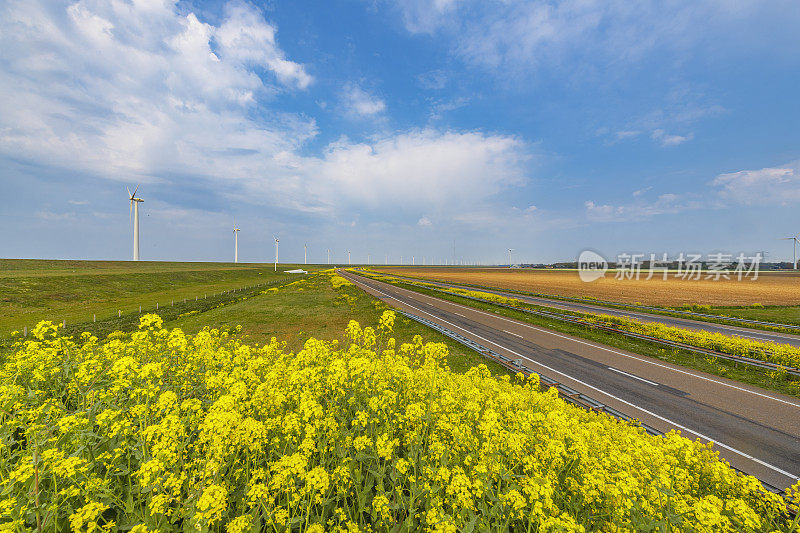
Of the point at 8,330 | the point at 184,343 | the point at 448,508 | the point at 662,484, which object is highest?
the point at 184,343

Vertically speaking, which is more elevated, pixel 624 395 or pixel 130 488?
pixel 130 488

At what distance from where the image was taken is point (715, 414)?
1200cm

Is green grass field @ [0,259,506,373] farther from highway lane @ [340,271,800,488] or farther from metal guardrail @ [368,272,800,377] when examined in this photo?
metal guardrail @ [368,272,800,377]

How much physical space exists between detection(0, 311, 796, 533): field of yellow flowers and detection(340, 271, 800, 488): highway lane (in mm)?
7266

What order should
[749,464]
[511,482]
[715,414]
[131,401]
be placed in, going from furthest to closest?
[715,414] → [749,464] → [131,401] → [511,482]

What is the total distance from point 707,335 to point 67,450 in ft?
108

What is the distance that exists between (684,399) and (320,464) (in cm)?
1784

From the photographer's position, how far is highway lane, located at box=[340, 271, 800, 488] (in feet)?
31.8

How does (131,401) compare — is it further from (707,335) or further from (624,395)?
(707,335)

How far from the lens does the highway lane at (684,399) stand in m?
9.69

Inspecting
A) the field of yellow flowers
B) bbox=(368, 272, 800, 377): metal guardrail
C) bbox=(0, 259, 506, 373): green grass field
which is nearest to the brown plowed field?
bbox=(368, 272, 800, 377): metal guardrail

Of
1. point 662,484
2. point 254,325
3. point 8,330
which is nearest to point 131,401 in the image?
point 662,484

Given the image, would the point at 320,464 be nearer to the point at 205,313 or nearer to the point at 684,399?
the point at 684,399

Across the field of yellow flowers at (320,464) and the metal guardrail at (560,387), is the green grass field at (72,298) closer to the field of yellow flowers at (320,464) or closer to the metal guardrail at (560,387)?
the field of yellow flowers at (320,464)
